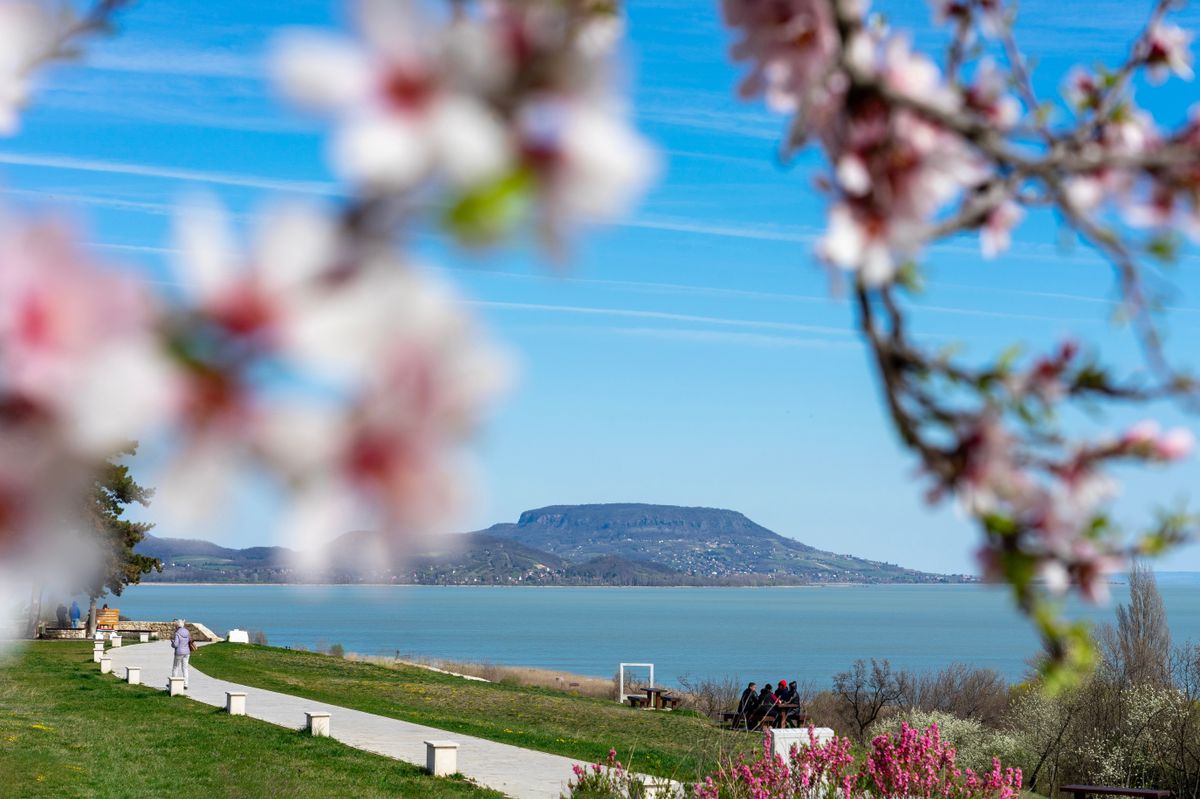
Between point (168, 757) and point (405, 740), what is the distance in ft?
13.3

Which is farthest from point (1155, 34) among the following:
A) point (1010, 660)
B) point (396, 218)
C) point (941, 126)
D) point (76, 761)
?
point (1010, 660)

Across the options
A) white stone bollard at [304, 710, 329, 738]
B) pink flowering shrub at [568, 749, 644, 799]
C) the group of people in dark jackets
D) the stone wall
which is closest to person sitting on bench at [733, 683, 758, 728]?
the group of people in dark jackets

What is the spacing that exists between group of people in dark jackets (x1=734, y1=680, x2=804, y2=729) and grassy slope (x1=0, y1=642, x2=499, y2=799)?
9831 mm

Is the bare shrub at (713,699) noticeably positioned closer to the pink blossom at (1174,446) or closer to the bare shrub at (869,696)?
the bare shrub at (869,696)

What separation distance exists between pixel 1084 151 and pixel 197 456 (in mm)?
1362

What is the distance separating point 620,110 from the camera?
2.22 feet

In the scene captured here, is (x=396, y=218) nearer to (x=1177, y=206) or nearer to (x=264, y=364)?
(x=264, y=364)

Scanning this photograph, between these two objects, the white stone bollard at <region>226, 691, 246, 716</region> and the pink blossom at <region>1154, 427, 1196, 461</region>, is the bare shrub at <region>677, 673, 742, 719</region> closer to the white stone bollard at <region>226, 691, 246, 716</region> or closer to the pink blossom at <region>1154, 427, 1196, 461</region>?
the white stone bollard at <region>226, 691, 246, 716</region>

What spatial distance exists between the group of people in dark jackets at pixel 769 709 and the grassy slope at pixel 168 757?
9.83 meters

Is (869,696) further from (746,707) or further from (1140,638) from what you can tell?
(746,707)

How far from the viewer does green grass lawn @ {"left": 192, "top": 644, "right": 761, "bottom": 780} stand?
1983 cm

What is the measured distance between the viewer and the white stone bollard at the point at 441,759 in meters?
14.7

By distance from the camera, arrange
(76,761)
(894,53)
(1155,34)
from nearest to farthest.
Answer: (894,53)
(1155,34)
(76,761)

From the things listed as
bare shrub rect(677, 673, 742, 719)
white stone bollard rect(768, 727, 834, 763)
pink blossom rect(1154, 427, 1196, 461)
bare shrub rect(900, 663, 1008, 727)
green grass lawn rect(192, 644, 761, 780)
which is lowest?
bare shrub rect(677, 673, 742, 719)
